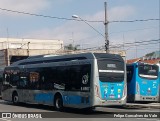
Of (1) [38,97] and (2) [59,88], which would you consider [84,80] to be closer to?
(2) [59,88]

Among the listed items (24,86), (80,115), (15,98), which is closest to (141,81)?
(24,86)

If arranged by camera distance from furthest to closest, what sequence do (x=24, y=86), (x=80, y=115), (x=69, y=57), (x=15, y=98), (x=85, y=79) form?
(x=15, y=98), (x=24, y=86), (x=69, y=57), (x=85, y=79), (x=80, y=115)

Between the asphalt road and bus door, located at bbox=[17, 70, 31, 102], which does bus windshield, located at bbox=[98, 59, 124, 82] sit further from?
bus door, located at bbox=[17, 70, 31, 102]

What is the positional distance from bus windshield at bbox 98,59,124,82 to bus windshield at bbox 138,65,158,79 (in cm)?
630

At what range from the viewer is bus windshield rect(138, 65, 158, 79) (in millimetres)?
26875

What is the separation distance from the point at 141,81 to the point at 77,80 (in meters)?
7.59

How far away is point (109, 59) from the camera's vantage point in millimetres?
20438

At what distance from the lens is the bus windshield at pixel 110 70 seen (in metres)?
19.9

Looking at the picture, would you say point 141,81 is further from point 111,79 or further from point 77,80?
point 77,80

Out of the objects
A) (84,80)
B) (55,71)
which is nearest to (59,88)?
(55,71)

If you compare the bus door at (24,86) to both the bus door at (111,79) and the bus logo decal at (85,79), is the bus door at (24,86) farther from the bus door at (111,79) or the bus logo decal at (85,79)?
the bus door at (111,79)

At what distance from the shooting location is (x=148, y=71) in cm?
2717

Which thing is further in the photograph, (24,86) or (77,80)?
(24,86)

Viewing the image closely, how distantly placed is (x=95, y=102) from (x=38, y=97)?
5.91 meters
